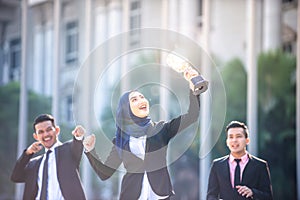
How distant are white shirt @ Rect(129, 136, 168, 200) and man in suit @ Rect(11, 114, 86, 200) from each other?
22.3 inches

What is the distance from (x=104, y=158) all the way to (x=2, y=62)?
7403 millimetres

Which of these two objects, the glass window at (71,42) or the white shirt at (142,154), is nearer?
the white shirt at (142,154)

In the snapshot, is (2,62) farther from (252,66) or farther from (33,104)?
(252,66)

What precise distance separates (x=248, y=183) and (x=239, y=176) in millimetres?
95

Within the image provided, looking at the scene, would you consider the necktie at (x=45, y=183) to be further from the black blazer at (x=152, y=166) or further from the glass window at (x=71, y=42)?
the glass window at (x=71, y=42)

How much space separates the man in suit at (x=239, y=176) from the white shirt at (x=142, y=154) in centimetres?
51

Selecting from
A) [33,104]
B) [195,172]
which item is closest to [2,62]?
[33,104]

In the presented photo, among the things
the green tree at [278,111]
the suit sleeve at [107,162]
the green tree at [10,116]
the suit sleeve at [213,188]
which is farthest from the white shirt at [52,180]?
the green tree at [278,111]

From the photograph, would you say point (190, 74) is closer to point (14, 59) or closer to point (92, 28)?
point (92, 28)

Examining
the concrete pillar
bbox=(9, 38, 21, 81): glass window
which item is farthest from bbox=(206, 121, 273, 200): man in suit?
the concrete pillar

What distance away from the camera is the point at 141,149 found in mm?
5902

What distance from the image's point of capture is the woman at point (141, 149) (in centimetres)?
586

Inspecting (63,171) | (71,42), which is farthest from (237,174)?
(71,42)

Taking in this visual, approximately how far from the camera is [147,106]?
19.4 ft
